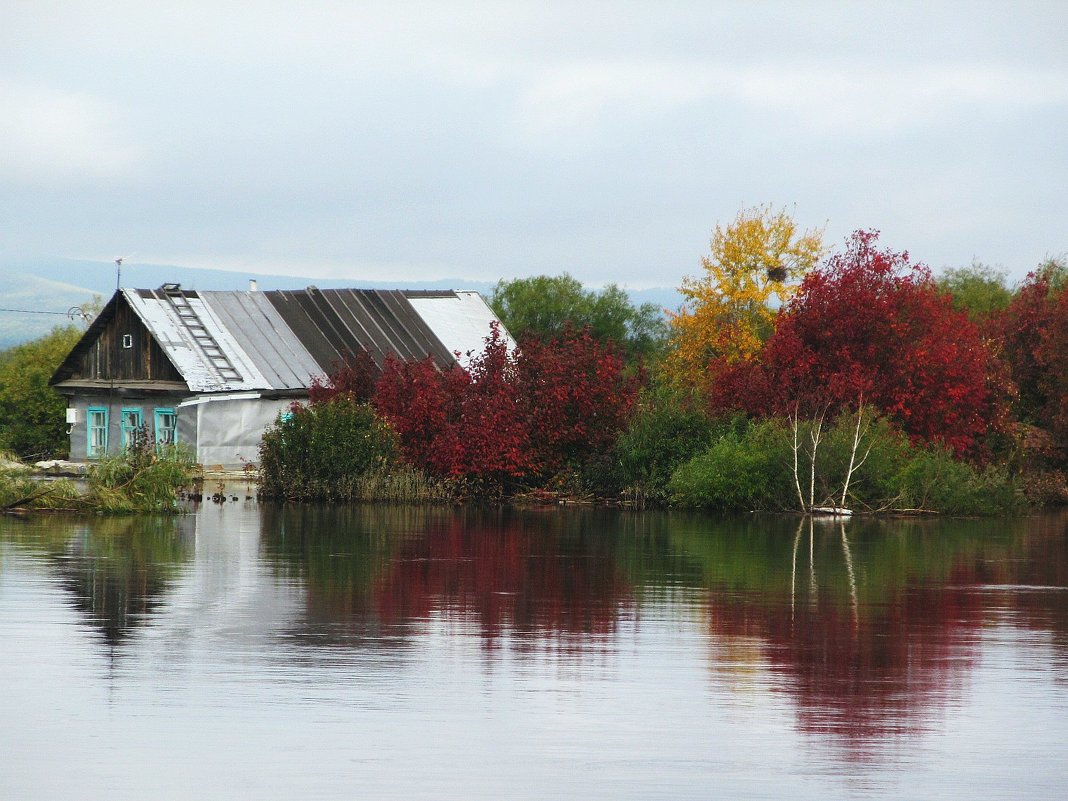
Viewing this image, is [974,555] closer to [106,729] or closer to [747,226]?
[106,729]

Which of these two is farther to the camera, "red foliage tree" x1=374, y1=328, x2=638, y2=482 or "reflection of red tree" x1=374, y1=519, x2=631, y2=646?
"red foliage tree" x1=374, y1=328, x2=638, y2=482

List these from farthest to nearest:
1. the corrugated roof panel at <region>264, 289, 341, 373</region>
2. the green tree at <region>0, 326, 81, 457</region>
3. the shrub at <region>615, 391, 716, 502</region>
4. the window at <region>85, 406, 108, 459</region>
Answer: the green tree at <region>0, 326, 81, 457</region>
the corrugated roof panel at <region>264, 289, 341, 373</region>
the window at <region>85, 406, 108, 459</region>
the shrub at <region>615, 391, 716, 502</region>

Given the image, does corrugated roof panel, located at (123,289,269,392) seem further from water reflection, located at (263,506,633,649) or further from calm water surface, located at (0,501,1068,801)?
Answer: calm water surface, located at (0,501,1068,801)

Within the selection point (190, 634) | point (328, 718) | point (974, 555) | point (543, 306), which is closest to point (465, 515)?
point (974, 555)

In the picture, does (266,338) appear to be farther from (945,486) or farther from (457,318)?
(945,486)

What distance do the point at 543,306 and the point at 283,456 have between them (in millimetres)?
36765

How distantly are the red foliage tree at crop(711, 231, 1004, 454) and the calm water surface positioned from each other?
1191 centimetres

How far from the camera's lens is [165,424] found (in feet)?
136

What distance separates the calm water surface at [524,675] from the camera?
8.00 m

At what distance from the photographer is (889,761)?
8.32 m

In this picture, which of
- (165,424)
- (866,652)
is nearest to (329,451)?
(165,424)

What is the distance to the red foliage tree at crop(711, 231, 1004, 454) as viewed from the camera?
31.8 metres

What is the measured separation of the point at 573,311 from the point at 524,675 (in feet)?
193

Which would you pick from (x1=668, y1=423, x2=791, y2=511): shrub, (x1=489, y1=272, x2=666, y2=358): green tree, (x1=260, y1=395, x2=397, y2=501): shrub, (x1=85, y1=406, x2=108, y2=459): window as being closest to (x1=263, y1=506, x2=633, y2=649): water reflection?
(x1=668, y1=423, x2=791, y2=511): shrub
